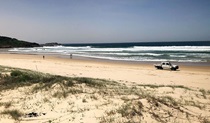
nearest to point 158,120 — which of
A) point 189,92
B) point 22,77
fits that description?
point 189,92

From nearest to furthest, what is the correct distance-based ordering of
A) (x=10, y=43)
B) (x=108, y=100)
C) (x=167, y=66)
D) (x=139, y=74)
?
(x=108, y=100)
(x=139, y=74)
(x=167, y=66)
(x=10, y=43)

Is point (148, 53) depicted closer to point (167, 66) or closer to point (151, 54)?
point (151, 54)

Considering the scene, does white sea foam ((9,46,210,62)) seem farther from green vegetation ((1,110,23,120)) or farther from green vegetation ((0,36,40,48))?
green vegetation ((0,36,40,48))

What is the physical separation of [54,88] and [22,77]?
10.5 ft

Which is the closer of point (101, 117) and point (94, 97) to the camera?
point (101, 117)

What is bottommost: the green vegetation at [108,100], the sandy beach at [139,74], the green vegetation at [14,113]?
the sandy beach at [139,74]

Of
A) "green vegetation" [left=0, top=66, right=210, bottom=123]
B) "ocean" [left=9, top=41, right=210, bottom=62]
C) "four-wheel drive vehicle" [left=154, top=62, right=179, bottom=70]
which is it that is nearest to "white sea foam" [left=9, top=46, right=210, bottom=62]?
"ocean" [left=9, top=41, right=210, bottom=62]

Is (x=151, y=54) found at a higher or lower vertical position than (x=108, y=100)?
lower

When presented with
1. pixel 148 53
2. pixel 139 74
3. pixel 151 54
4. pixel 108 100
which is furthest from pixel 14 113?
pixel 148 53

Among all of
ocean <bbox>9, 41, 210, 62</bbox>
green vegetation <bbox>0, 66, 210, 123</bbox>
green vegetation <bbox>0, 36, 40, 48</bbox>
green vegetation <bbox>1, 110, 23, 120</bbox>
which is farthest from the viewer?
green vegetation <bbox>0, 36, 40, 48</bbox>

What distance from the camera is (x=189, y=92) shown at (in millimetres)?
12391

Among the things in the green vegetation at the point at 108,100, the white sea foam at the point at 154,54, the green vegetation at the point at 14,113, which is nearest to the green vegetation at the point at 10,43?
the white sea foam at the point at 154,54

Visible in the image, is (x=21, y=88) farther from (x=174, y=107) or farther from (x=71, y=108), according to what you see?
(x=174, y=107)

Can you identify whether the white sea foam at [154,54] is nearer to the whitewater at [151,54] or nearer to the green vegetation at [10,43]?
the whitewater at [151,54]
